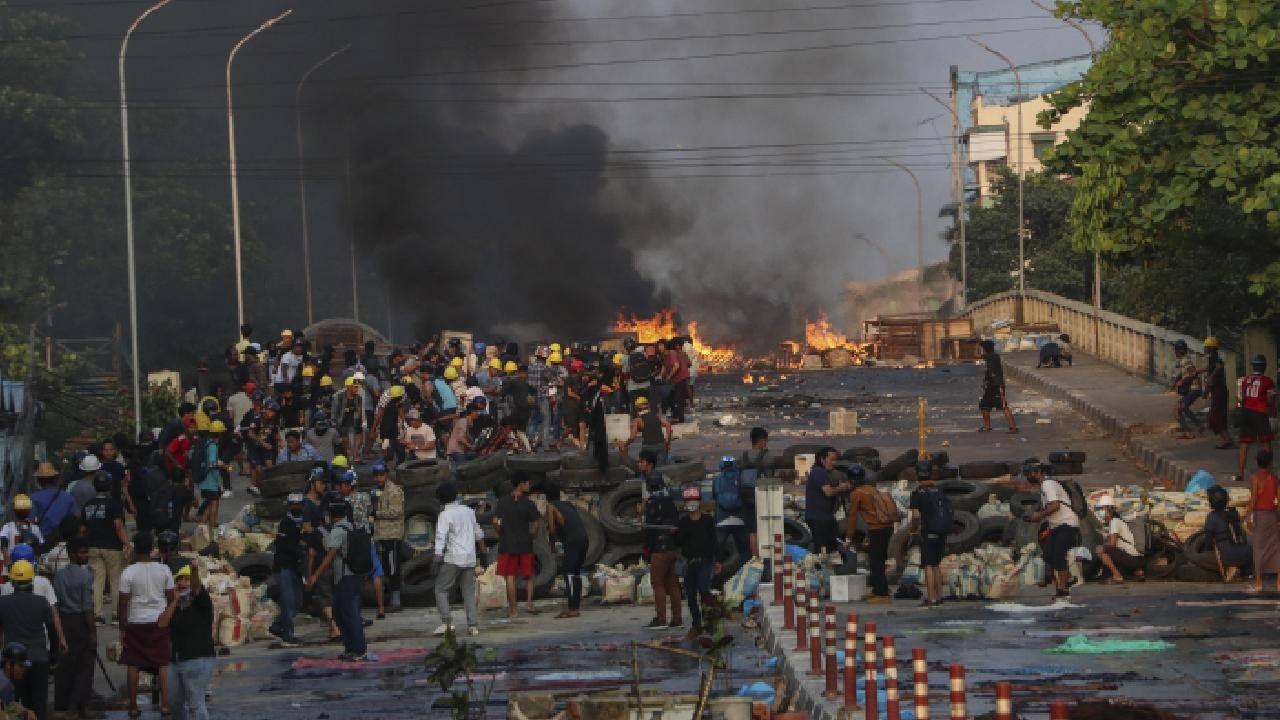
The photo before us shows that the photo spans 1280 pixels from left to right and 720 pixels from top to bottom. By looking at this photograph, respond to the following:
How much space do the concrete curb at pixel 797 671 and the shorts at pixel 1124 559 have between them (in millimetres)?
3576

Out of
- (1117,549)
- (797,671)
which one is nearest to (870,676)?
(797,671)

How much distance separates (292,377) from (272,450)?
2.54m

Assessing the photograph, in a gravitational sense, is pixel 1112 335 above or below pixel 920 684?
above

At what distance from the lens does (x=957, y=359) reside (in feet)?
183

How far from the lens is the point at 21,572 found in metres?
14.5

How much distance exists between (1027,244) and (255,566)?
192 feet

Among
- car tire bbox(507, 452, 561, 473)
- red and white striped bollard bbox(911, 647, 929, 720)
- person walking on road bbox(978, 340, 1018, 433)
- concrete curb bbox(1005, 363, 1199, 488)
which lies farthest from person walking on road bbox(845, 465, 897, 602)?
person walking on road bbox(978, 340, 1018, 433)

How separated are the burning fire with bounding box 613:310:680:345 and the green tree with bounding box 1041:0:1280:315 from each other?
34298 millimetres

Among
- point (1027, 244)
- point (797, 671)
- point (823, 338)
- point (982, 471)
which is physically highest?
point (1027, 244)

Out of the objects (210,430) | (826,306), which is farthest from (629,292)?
(210,430)

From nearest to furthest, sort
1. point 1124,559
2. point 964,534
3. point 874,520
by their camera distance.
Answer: point 874,520, point 1124,559, point 964,534

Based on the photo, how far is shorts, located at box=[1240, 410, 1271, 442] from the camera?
24750 millimetres

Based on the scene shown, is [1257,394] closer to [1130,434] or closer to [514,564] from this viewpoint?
[1130,434]

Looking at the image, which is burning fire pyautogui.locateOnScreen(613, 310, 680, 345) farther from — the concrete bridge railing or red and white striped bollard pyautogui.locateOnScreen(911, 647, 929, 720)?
red and white striped bollard pyautogui.locateOnScreen(911, 647, 929, 720)
